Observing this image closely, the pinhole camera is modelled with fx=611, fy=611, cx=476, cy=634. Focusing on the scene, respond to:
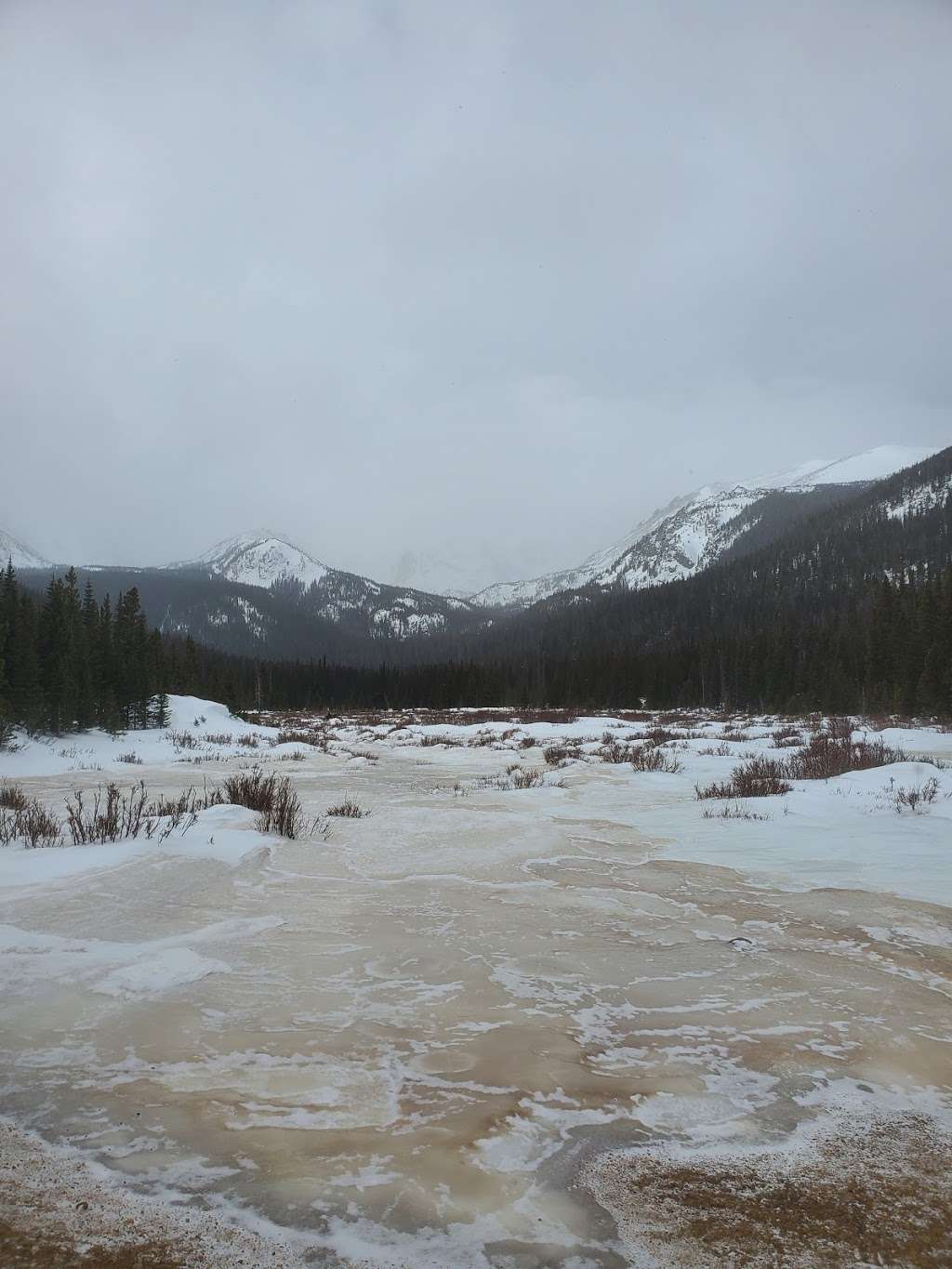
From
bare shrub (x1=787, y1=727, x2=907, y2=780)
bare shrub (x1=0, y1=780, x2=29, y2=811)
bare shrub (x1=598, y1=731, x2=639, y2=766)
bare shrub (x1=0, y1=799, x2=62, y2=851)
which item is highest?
Result: bare shrub (x1=0, y1=799, x2=62, y2=851)

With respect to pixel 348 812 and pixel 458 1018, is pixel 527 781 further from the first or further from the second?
pixel 458 1018

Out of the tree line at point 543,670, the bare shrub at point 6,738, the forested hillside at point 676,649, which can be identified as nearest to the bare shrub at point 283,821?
the bare shrub at point 6,738

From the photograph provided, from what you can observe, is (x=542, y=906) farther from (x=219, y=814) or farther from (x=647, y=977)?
(x=219, y=814)

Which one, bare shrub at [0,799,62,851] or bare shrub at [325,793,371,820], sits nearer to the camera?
bare shrub at [0,799,62,851]

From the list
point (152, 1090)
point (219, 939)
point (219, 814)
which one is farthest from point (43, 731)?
point (152, 1090)

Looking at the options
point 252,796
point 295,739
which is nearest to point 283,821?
point 252,796

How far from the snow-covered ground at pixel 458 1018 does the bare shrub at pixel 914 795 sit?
1.36 m

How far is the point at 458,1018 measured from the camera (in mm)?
3477

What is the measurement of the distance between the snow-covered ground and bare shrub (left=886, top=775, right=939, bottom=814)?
1.36 meters

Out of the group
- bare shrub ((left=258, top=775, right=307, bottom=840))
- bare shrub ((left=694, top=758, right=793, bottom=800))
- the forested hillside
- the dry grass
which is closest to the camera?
the dry grass

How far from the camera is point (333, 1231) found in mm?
1927

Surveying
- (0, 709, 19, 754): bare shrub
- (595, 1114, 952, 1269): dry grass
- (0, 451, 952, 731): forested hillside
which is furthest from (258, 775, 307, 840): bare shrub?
(0, 451, 952, 731): forested hillside

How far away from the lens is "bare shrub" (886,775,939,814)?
9.05 metres

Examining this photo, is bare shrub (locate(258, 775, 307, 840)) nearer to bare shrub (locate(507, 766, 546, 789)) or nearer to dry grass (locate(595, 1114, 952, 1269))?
bare shrub (locate(507, 766, 546, 789))
